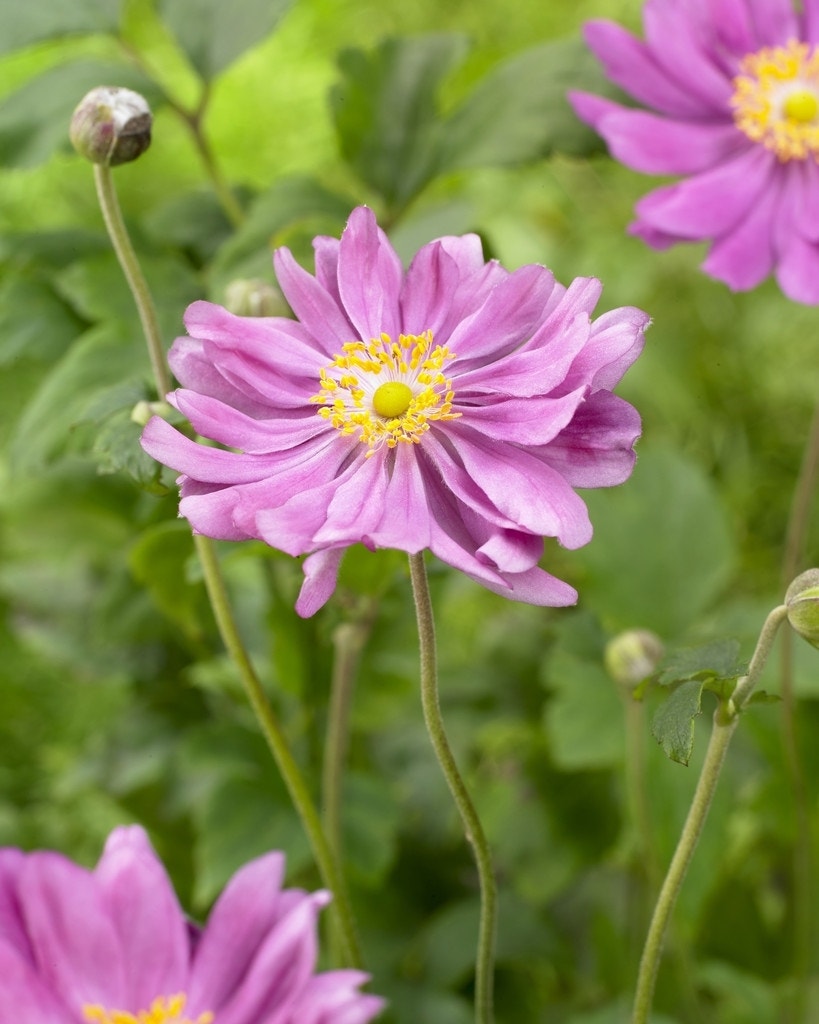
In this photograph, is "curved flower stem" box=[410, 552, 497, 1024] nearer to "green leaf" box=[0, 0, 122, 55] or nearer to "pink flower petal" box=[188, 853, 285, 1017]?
"pink flower petal" box=[188, 853, 285, 1017]

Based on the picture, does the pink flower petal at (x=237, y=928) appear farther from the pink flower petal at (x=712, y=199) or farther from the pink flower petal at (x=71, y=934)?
the pink flower petal at (x=712, y=199)

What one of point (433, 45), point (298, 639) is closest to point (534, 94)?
point (433, 45)

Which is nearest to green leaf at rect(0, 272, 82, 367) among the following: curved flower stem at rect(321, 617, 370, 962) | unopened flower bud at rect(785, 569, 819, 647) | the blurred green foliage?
the blurred green foliage

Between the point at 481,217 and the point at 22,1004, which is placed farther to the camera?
the point at 481,217

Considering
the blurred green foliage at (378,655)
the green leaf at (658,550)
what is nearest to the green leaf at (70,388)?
the blurred green foliage at (378,655)

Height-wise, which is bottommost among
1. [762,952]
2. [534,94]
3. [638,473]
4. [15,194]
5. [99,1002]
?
[762,952]

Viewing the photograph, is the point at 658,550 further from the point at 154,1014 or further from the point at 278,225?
the point at 154,1014

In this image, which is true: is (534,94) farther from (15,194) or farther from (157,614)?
(15,194)
